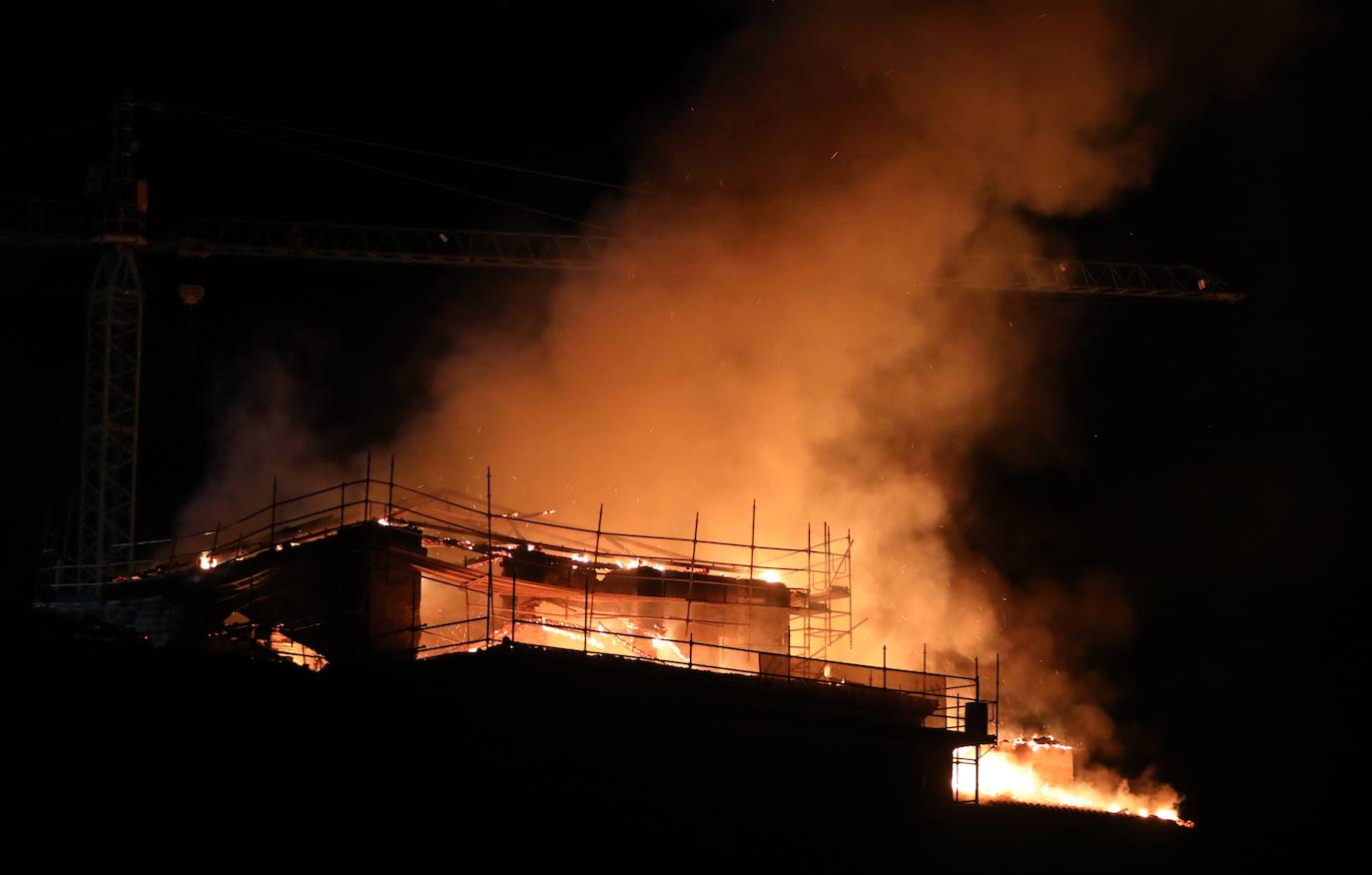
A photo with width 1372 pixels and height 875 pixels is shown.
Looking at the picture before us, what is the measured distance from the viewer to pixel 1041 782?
23.9 metres

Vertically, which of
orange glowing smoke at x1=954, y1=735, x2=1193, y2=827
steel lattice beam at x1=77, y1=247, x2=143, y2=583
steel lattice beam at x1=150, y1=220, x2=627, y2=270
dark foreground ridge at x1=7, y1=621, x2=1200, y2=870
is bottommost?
orange glowing smoke at x1=954, y1=735, x2=1193, y2=827

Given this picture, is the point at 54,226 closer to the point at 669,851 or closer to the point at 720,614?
the point at 720,614

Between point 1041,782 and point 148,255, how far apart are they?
75.9 feet

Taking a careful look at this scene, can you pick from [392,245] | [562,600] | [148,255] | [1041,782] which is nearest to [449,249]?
[392,245]

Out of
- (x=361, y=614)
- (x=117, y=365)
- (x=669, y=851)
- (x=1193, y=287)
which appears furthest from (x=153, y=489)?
(x=1193, y=287)

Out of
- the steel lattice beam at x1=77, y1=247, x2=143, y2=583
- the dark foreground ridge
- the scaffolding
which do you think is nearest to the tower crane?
the steel lattice beam at x1=77, y1=247, x2=143, y2=583

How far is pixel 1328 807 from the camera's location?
1180 inches

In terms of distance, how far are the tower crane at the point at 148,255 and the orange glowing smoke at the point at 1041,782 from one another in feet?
38.1

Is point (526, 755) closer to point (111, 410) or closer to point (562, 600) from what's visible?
point (562, 600)

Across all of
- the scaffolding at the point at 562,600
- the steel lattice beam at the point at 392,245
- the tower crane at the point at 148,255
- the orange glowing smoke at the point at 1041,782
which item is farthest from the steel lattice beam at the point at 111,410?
the orange glowing smoke at the point at 1041,782

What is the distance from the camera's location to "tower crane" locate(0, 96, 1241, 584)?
26578 millimetres

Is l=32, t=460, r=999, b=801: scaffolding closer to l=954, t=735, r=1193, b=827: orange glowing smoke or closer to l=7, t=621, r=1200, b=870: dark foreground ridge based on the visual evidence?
l=7, t=621, r=1200, b=870: dark foreground ridge

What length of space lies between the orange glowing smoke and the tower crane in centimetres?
1162

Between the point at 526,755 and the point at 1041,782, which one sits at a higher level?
the point at 526,755
